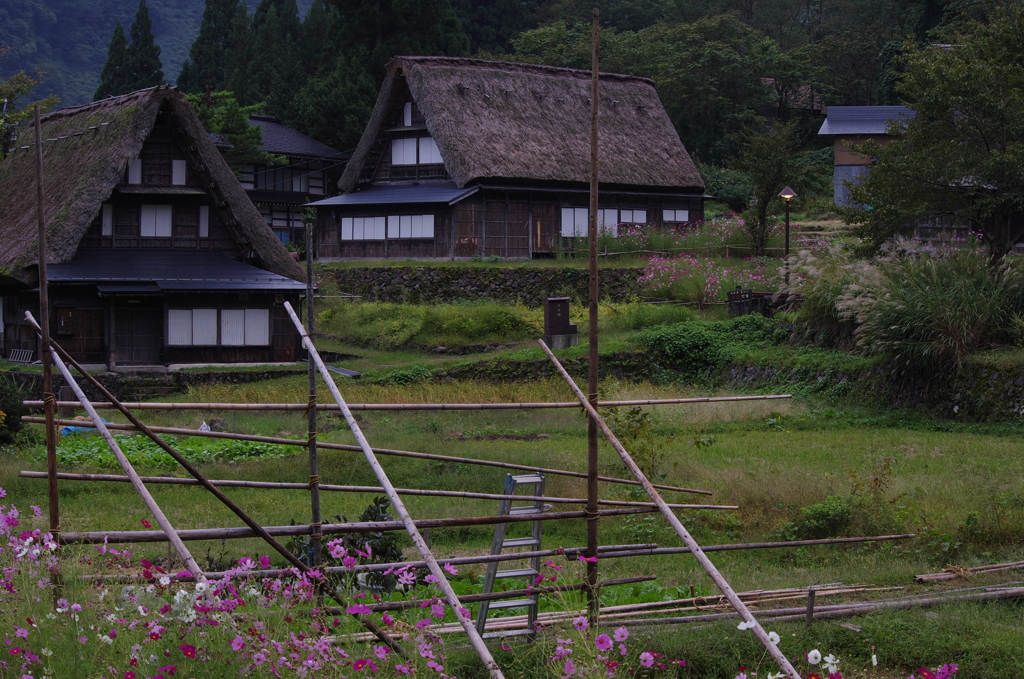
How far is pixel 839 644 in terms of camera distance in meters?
6.43

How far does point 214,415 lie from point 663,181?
1847 centimetres

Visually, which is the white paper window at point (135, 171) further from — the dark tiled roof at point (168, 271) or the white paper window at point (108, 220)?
the dark tiled roof at point (168, 271)

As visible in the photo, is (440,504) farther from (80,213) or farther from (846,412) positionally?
(80,213)

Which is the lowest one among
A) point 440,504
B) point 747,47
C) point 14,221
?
point 440,504

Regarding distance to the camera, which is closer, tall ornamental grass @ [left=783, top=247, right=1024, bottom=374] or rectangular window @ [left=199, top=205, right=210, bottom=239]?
tall ornamental grass @ [left=783, top=247, right=1024, bottom=374]

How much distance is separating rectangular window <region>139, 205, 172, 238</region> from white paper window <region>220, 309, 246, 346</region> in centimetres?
233

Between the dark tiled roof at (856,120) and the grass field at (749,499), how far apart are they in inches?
969

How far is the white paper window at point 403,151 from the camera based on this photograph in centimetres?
3148

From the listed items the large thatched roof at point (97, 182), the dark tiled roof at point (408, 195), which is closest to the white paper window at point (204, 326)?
the large thatched roof at point (97, 182)

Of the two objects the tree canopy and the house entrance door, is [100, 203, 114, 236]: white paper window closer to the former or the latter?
the house entrance door

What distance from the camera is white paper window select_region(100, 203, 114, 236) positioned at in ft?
74.1

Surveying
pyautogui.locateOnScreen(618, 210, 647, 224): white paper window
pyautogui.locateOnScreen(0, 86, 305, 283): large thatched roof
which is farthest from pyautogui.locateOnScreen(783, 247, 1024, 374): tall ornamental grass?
pyautogui.locateOnScreen(618, 210, 647, 224): white paper window

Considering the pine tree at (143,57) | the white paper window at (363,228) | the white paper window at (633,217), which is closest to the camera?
the white paper window at (363,228)

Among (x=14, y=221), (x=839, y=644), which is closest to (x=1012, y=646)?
(x=839, y=644)
